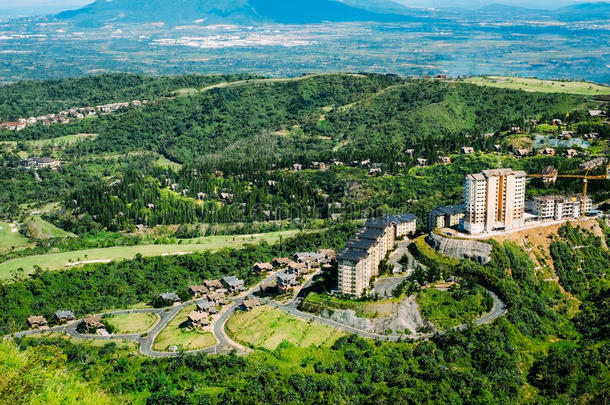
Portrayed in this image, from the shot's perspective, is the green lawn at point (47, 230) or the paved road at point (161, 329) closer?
the paved road at point (161, 329)

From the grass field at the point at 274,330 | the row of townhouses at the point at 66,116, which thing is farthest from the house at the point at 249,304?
the row of townhouses at the point at 66,116

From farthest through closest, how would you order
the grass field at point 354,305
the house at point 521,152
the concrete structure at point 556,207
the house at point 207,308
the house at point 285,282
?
the house at point 521,152
the concrete structure at point 556,207
the house at point 285,282
the house at point 207,308
the grass field at point 354,305

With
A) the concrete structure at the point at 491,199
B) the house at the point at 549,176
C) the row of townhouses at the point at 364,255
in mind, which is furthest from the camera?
the house at the point at 549,176

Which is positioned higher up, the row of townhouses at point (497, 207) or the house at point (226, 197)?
the row of townhouses at point (497, 207)

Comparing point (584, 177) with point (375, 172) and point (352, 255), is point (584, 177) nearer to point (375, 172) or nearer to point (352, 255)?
point (375, 172)

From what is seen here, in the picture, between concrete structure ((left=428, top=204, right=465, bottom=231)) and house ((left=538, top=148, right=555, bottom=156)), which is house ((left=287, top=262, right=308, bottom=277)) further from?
house ((left=538, top=148, right=555, bottom=156))

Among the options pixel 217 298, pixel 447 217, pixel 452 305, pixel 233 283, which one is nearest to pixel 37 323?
pixel 217 298

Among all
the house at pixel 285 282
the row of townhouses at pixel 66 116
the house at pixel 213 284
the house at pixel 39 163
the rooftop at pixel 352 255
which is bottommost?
the house at pixel 213 284

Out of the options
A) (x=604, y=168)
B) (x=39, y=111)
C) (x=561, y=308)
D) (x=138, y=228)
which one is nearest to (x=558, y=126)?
(x=604, y=168)

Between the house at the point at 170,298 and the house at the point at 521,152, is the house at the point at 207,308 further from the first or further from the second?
the house at the point at 521,152
